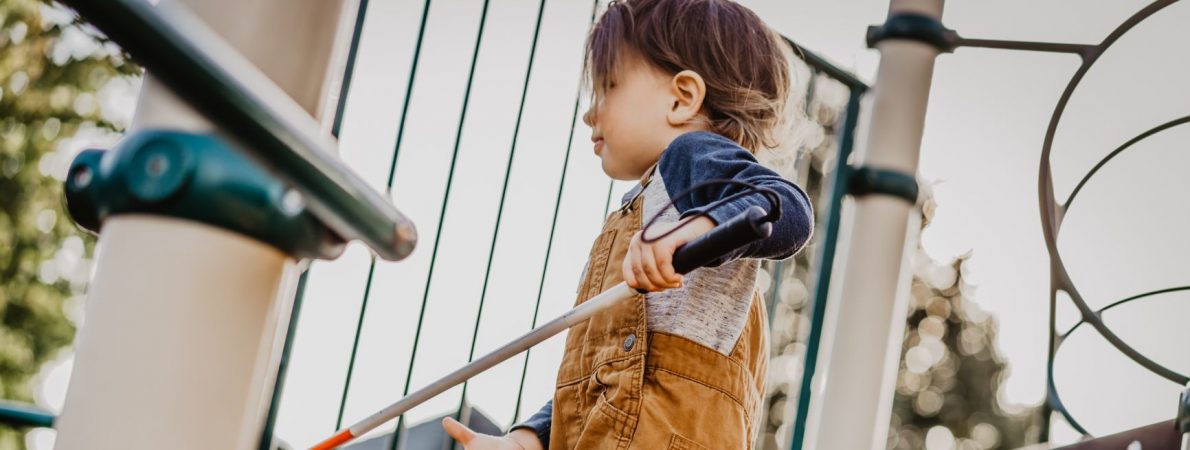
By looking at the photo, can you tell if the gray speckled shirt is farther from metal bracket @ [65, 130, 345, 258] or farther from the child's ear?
metal bracket @ [65, 130, 345, 258]

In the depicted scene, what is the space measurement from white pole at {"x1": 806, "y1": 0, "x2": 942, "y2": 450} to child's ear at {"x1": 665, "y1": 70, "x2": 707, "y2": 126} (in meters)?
0.45

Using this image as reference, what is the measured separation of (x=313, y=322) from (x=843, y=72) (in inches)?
50.2

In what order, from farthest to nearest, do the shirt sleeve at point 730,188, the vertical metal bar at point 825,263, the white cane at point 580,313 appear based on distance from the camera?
1. the vertical metal bar at point 825,263
2. the shirt sleeve at point 730,188
3. the white cane at point 580,313

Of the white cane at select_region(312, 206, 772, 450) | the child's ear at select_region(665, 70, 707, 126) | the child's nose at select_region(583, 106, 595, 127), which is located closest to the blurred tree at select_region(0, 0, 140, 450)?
the child's nose at select_region(583, 106, 595, 127)

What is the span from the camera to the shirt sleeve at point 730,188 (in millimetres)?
1244

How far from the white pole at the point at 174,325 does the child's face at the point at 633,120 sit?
4.26ft

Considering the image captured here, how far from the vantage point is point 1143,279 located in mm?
1840

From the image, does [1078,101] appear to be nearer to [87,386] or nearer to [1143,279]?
[1143,279]

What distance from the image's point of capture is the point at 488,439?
1499mm

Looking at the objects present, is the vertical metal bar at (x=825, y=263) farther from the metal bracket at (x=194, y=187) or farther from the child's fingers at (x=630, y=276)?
the metal bracket at (x=194, y=187)

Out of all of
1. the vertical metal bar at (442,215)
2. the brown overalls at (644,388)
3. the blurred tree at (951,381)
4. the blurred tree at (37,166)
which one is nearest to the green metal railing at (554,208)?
the vertical metal bar at (442,215)

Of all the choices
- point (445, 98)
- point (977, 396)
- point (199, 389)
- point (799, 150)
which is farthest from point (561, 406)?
point (977, 396)

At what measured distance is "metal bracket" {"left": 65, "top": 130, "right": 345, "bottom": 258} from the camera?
340mm

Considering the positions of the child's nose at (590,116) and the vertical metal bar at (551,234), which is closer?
the child's nose at (590,116)
